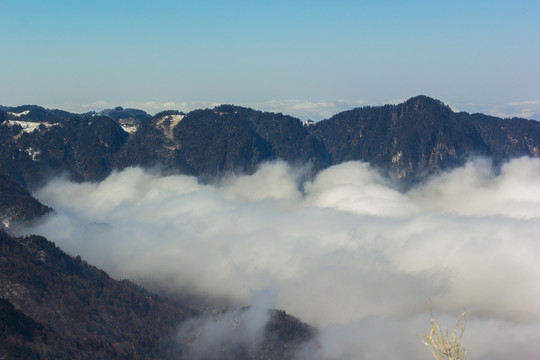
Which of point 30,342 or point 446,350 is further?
point 30,342

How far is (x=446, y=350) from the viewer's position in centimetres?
3559

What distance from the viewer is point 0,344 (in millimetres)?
167000

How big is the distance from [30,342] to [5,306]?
18.5 metres

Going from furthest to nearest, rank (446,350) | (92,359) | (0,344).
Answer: (92,359) → (0,344) → (446,350)

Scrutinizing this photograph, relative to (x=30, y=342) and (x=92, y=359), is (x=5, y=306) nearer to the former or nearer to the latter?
(x=30, y=342)

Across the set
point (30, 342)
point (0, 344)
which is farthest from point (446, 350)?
point (30, 342)

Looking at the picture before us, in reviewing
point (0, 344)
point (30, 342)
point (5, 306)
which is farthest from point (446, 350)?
point (5, 306)

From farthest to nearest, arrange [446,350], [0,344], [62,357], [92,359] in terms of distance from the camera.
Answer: [92,359]
[62,357]
[0,344]
[446,350]

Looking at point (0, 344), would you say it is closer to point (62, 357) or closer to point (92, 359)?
point (62, 357)

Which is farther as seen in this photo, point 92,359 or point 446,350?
point 92,359

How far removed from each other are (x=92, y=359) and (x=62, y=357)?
14.4m

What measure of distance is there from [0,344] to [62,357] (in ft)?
68.9

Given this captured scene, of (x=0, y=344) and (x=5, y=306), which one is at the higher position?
(x=5, y=306)

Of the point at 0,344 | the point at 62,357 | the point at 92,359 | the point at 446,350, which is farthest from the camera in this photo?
the point at 92,359
